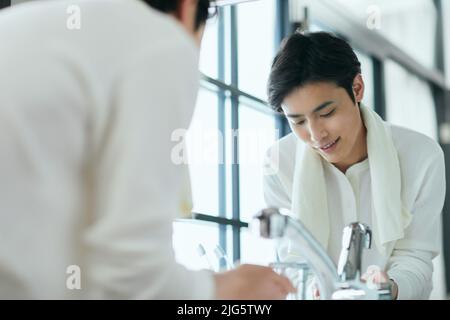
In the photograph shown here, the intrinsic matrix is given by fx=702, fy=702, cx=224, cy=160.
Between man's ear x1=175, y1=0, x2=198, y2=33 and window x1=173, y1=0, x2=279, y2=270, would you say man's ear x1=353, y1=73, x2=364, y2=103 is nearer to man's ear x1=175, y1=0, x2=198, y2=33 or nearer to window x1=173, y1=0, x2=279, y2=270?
window x1=173, y1=0, x2=279, y2=270

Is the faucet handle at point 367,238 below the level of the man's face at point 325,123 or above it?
below

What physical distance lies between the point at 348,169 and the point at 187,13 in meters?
0.39

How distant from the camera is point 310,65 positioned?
90 cm

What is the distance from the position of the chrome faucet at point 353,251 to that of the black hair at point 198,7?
30cm

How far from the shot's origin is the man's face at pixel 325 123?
2.84ft

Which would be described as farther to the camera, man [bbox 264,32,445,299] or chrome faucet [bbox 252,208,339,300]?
man [bbox 264,32,445,299]

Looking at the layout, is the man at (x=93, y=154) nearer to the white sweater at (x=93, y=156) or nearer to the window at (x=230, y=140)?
the white sweater at (x=93, y=156)

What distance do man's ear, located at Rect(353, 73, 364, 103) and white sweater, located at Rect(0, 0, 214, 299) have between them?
478 millimetres

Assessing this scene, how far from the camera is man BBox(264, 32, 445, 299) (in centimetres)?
85

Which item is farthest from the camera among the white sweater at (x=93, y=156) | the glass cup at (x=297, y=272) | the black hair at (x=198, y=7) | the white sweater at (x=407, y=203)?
the white sweater at (x=407, y=203)

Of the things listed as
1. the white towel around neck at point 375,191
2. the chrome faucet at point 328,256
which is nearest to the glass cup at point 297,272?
the chrome faucet at point 328,256

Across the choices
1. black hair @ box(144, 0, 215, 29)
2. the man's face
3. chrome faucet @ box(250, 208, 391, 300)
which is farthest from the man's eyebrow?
black hair @ box(144, 0, 215, 29)

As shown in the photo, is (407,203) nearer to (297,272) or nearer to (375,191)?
(375,191)

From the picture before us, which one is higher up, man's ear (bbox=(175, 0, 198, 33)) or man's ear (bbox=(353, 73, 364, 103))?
man's ear (bbox=(353, 73, 364, 103))
